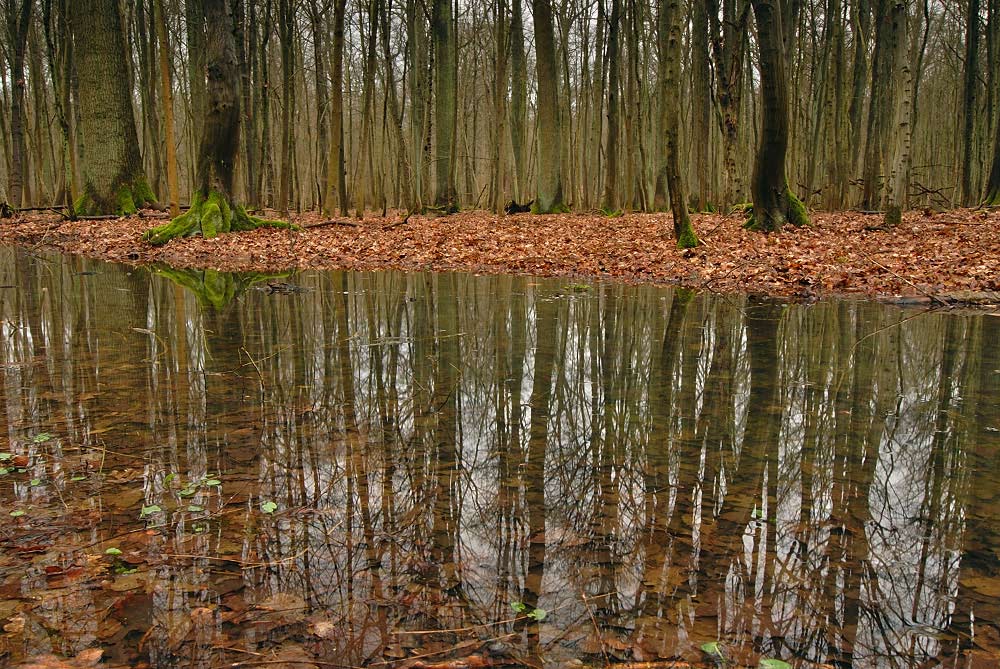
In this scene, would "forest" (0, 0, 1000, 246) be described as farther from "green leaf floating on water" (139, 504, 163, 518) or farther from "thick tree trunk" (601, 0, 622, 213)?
"green leaf floating on water" (139, 504, 163, 518)

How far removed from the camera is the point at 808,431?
336cm

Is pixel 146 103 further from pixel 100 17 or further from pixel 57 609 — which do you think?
pixel 57 609

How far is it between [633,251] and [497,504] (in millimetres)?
9472

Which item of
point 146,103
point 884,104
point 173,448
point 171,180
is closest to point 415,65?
point 146,103

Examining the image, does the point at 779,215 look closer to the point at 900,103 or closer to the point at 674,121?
the point at 900,103

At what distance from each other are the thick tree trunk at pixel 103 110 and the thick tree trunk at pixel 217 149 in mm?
3904

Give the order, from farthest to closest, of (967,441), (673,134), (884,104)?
(884,104)
(673,134)
(967,441)

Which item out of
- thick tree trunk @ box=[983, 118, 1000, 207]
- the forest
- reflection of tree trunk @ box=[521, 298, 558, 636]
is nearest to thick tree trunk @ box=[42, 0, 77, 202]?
the forest

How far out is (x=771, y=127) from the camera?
42.3 ft

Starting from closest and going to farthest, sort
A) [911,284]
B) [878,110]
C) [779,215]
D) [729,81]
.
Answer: [911,284]
[779,215]
[729,81]
[878,110]

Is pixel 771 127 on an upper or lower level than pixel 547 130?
lower

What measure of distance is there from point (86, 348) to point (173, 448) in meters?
2.57

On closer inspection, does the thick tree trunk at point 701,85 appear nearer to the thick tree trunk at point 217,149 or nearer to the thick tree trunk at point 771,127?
the thick tree trunk at point 771,127

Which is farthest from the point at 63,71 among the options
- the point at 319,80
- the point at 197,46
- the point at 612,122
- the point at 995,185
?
the point at 995,185
